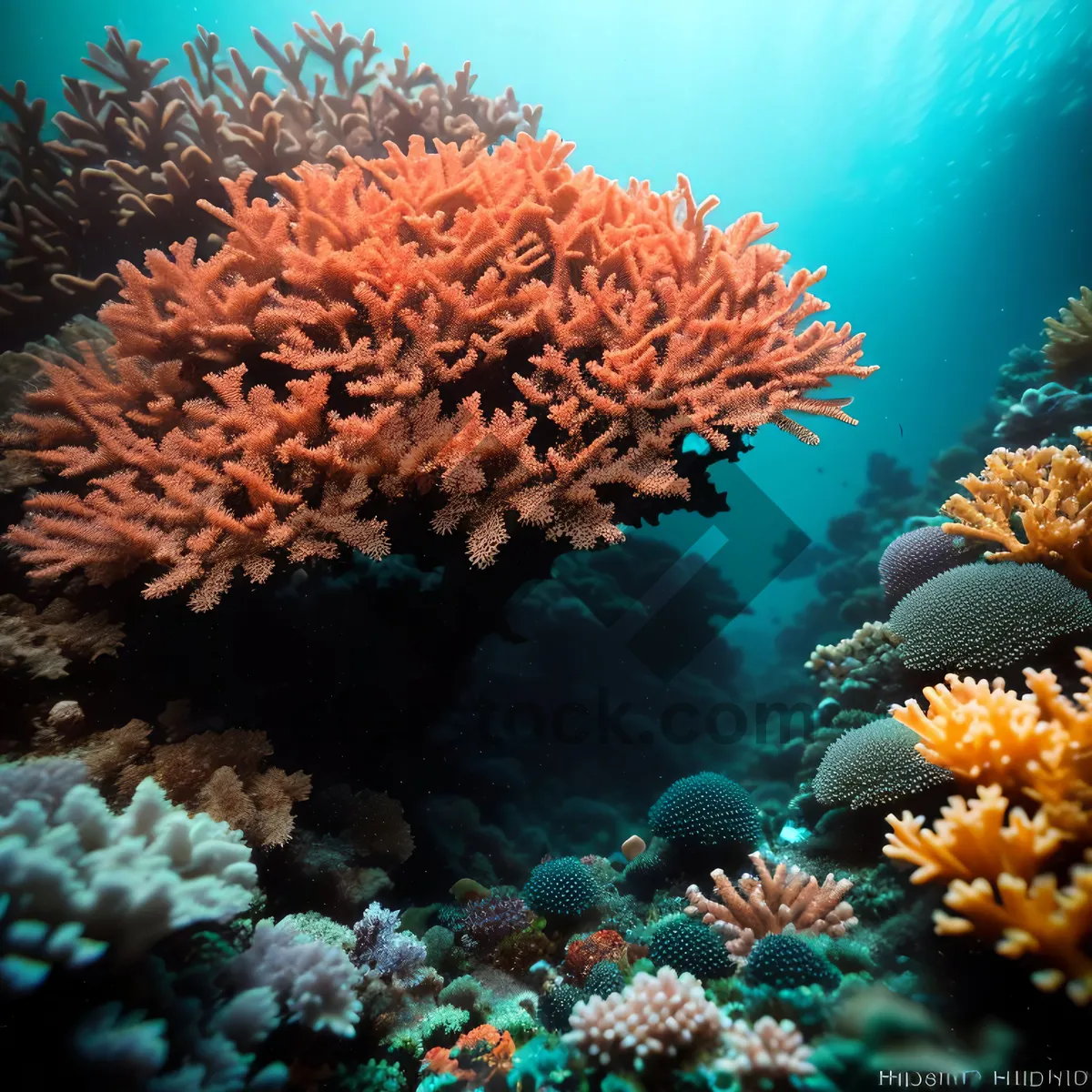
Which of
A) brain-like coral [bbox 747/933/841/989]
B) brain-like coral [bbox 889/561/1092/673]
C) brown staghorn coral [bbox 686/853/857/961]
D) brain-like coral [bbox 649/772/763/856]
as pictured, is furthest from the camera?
brain-like coral [bbox 649/772/763/856]

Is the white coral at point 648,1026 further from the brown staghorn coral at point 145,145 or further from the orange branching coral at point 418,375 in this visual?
the brown staghorn coral at point 145,145

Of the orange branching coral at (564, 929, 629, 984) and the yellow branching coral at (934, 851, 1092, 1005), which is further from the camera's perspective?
the orange branching coral at (564, 929, 629, 984)

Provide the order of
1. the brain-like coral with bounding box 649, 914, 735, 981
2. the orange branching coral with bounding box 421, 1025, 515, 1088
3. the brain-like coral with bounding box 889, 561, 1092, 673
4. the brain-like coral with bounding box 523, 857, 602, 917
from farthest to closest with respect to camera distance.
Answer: the brain-like coral with bounding box 523, 857, 602, 917 → the brain-like coral with bounding box 889, 561, 1092, 673 → the brain-like coral with bounding box 649, 914, 735, 981 → the orange branching coral with bounding box 421, 1025, 515, 1088

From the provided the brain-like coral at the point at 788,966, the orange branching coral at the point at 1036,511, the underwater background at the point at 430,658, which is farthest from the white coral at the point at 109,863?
the orange branching coral at the point at 1036,511

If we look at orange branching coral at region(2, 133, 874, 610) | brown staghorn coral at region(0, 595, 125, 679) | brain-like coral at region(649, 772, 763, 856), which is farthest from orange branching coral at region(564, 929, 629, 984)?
brown staghorn coral at region(0, 595, 125, 679)

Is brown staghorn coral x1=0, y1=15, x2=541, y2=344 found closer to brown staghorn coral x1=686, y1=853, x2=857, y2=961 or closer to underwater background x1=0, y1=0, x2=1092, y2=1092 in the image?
underwater background x1=0, y1=0, x2=1092, y2=1092

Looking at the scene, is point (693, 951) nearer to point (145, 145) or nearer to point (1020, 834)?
point (1020, 834)

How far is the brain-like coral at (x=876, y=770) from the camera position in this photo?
2.77 metres

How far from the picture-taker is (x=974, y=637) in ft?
10.0

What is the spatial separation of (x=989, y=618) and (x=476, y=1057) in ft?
11.6

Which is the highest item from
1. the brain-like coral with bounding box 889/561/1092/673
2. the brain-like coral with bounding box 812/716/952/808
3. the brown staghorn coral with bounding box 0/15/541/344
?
the brown staghorn coral with bounding box 0/15/541/344

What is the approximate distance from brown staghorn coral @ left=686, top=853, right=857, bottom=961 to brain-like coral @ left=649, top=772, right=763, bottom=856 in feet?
1.77

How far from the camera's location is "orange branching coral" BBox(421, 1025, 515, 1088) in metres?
2.35

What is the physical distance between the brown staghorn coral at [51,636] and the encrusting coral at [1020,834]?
3.88 metres
